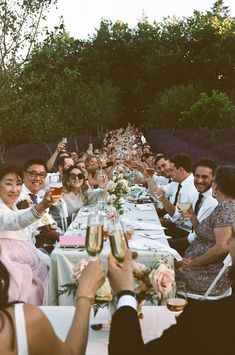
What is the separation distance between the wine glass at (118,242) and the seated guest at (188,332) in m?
0.17

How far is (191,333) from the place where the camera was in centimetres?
154

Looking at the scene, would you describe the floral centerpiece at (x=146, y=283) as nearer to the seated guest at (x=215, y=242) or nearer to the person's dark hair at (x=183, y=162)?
the seated guest at (x=215, y=242)

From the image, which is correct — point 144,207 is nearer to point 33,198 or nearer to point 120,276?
point 33,198

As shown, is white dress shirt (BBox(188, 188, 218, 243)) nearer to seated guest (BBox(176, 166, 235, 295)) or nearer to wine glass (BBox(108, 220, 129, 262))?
seated guest (BBox(176, 166, 235, 295))

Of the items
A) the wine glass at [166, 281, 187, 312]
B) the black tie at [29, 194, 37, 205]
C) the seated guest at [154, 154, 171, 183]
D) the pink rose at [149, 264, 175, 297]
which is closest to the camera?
the pink rose at [149, 264, 175, 297]

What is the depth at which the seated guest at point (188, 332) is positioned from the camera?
150 centimetres

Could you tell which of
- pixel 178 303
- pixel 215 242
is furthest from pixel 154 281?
pixel 215 242

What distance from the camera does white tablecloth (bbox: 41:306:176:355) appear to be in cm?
211

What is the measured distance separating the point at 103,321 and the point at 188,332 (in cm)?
80

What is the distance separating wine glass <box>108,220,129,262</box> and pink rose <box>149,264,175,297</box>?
330 mm

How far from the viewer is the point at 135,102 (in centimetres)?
3653

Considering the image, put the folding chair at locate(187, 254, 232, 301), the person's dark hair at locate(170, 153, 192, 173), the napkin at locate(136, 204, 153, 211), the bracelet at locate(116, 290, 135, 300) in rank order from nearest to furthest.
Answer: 1. the bracelet at locate(116, 290, 135, 300)
2. the folding chair at locate(187, 254, 232, 301)
3. the napkin at locate(136, 204, 153, 211)
4. the person's dark hair at locate(170, 153, 192, 173)

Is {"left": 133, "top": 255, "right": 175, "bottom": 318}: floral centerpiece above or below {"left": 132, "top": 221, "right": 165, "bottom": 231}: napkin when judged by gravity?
above

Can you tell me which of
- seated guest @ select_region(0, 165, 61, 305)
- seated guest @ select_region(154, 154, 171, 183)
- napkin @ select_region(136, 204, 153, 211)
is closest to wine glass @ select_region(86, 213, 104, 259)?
seated guest @ select_region(0, 165, 61, 305)
